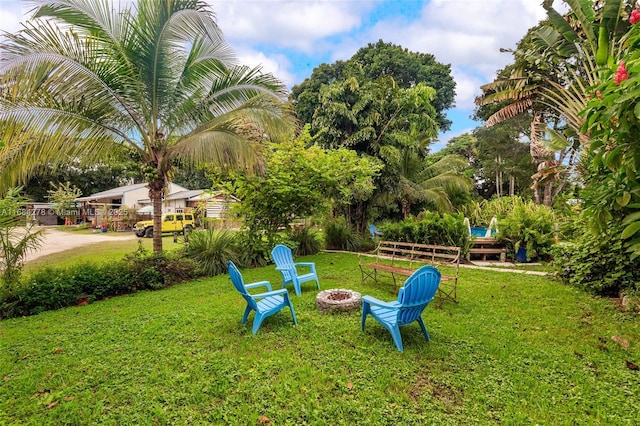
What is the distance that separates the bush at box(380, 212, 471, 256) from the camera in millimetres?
8992

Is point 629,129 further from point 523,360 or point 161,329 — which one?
point 161,329

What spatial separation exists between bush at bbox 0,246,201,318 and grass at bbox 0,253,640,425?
499 millimetres

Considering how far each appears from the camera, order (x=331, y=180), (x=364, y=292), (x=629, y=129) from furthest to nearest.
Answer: (x=331, y=180)
(x=364, y=292)
(x=629, y=129)

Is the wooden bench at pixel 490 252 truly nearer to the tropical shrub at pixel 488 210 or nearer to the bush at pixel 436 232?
the bush at pixel 436 232

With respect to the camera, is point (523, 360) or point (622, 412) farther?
point (523, 360)

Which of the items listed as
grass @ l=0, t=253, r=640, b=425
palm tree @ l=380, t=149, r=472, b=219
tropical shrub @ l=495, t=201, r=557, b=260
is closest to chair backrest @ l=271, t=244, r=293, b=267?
grass @ l=0, t=253, r=640, b=425

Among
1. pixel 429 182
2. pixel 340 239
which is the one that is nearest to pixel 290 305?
pixel 340 239

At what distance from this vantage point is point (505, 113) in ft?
37.7

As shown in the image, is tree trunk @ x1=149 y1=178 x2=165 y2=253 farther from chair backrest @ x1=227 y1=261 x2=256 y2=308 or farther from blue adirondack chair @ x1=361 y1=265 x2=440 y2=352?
blue adirondack chair @ x1=361 y1=265 x2=440 y2=352

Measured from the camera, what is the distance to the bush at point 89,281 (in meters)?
5.31

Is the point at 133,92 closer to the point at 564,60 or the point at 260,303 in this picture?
the point at 260,303

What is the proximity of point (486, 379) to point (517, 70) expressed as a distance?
1112 centimetres

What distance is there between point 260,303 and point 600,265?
6496 mm

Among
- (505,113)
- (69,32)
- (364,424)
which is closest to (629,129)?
(364,424)
